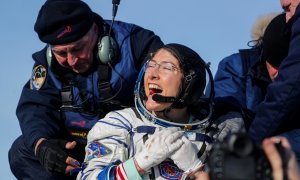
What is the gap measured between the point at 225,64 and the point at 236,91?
31 centimetres

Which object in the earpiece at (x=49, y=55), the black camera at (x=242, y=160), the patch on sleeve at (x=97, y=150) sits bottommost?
the patch on sleeve at (x=97, y=150)

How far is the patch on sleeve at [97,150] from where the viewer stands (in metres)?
3.57

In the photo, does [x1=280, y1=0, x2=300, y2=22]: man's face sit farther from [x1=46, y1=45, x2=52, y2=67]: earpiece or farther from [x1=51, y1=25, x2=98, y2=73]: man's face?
[x1=46, y1=45, x2=52, y2=67]: earpiece

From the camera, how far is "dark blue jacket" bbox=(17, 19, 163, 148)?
4.60m

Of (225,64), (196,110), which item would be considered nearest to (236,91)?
(225,64)

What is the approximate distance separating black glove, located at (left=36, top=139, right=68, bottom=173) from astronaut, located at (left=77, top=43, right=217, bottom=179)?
0.47 meters

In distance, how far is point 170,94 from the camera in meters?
3.73

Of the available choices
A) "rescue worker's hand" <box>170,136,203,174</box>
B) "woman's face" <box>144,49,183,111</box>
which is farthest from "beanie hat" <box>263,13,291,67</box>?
"rescue worker's hand" <box>170,136,203,174</box>

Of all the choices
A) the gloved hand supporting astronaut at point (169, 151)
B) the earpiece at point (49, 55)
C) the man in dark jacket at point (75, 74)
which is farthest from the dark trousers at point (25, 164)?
the gloved hand supporting astronaut at point (169, 151)

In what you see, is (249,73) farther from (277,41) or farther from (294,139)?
(294,139)

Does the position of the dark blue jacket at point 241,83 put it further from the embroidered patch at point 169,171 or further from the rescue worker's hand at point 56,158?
the rescue worker's hand at point 56,158

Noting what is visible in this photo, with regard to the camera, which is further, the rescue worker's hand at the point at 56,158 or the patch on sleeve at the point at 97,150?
the rescue worker's hand at the point at 56,158

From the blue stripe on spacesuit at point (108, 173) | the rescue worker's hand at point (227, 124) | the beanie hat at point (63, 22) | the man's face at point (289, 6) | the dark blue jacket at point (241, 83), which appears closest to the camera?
the blue stripe on spacesuit at point (108, 173)

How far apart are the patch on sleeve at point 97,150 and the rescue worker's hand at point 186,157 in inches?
15.1
